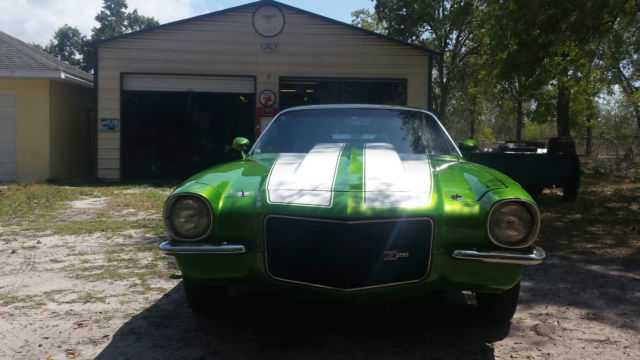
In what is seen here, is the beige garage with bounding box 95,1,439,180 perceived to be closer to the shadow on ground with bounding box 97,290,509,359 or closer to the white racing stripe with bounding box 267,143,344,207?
the white racing stripe with bounding box 267,143,344,207

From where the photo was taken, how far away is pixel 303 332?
318 centimetres

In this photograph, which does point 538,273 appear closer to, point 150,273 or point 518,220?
point 518,220

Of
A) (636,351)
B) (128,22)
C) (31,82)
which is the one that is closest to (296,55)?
(31,82)

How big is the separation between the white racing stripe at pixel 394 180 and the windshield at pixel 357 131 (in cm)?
52

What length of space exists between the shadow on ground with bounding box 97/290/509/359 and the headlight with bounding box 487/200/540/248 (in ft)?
2.17

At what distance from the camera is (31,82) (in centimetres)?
1402

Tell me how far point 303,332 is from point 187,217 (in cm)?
103

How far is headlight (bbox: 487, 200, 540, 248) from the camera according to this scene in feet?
8.98

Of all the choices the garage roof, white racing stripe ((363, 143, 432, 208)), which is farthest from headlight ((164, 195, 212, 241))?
the garage roof

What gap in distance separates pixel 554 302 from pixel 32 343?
3.58m

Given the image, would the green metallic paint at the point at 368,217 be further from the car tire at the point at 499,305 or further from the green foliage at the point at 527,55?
the green foliage at the point at 527,55

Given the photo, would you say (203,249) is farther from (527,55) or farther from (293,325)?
(527,55)

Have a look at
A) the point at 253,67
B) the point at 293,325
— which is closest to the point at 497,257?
the point at 293,325

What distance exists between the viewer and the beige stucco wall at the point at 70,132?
14398mm
